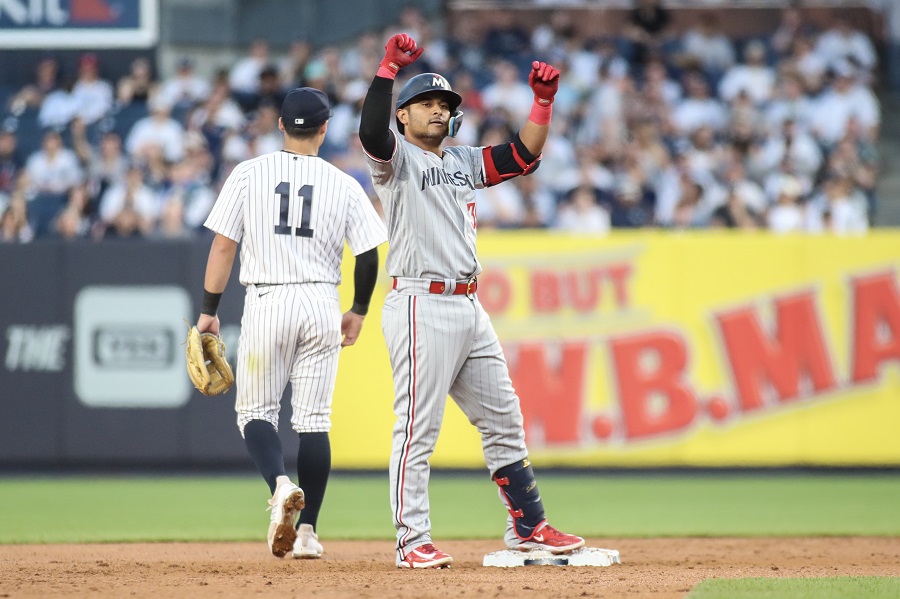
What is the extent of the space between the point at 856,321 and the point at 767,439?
1.09 m

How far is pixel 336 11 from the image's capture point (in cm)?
1470

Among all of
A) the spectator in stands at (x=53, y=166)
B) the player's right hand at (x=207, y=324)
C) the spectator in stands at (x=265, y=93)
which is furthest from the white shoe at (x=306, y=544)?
the spectator in stands at (x=265, y=93)

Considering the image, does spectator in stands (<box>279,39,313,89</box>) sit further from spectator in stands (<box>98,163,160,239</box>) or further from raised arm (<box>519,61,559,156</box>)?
raised arm (<box>519,61,559,156</box>)

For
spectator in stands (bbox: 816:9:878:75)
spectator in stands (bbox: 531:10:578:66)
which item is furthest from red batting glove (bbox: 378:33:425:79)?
spectator in stands (bbox: 816:9:878:75)

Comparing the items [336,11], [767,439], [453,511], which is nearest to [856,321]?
[767,439]

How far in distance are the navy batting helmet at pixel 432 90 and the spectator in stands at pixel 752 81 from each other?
328 inches

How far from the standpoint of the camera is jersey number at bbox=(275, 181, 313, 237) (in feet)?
17.3

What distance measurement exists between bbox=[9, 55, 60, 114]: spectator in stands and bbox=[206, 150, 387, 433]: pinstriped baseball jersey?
8.63 metres

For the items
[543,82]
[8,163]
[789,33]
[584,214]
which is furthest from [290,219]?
[789,33]

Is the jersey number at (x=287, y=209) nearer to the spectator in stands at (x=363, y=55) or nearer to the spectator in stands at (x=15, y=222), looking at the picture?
the spectator in stands at (x=15, y=222)

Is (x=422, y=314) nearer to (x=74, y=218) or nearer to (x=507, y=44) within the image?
(x=74, y=218)

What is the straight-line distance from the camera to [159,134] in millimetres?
12281

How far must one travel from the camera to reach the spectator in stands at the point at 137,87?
12.9 metres

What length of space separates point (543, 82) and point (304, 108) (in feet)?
3.32
